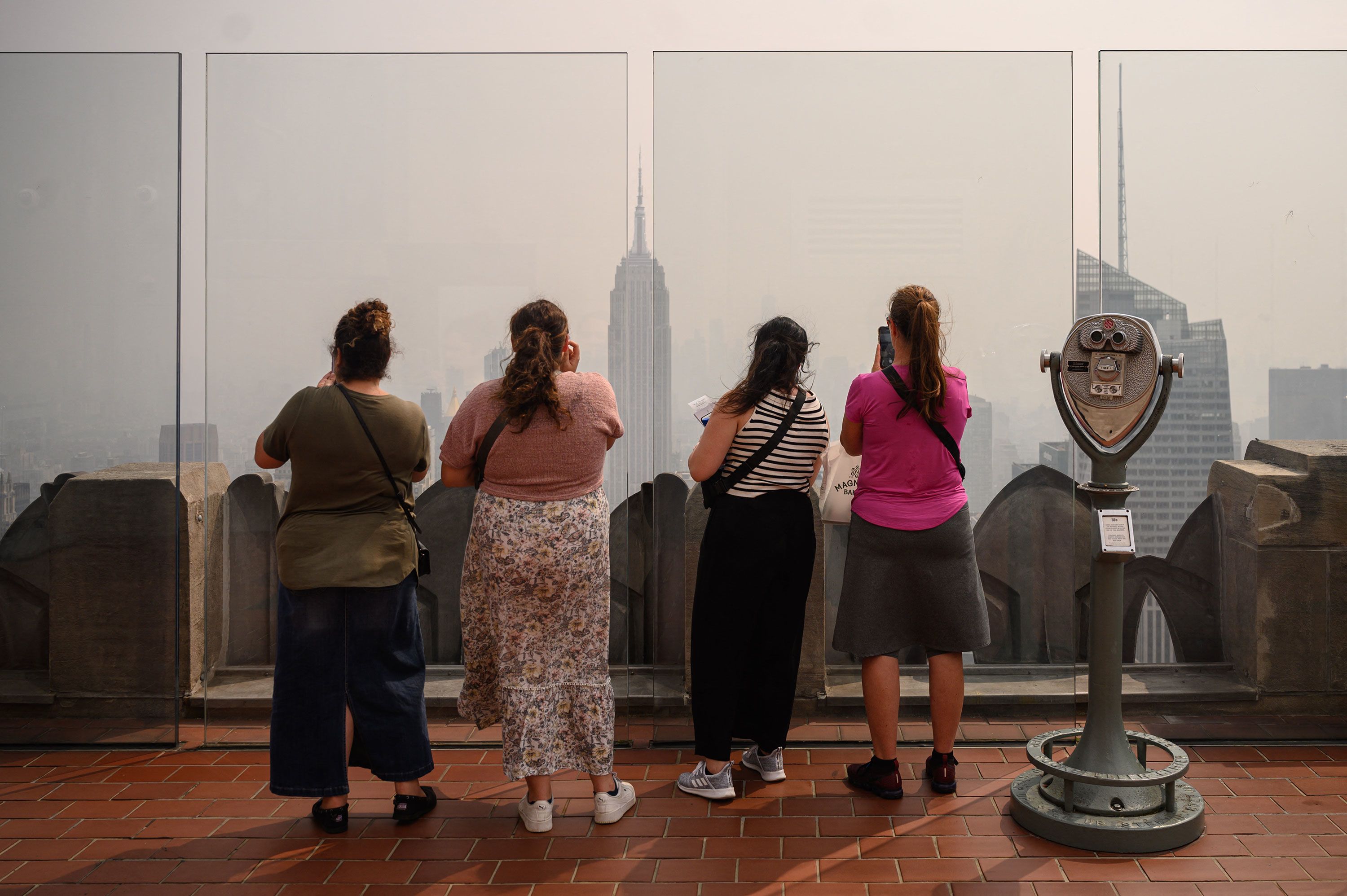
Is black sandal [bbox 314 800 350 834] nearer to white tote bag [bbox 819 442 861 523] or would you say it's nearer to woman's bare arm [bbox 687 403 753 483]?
woman's bare arm [bbox 687 403 753 483]

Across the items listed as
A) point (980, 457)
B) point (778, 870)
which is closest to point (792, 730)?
point (778, 870)

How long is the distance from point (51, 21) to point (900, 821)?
466cm

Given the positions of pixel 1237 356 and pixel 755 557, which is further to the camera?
pixel 1237 356

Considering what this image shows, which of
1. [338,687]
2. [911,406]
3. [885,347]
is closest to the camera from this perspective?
[338,687]

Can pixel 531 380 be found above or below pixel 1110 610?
above

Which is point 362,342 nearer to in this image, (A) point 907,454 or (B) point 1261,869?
(A) point 907,454

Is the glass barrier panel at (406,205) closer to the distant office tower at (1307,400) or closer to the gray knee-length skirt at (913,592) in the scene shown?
the gray knee-length skirt at (913,592)

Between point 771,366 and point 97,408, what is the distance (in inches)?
102

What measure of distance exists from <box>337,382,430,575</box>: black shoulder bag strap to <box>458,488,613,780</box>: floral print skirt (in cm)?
→ 13

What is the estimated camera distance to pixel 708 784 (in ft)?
11.4

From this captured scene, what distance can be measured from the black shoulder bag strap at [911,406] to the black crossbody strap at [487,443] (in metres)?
1.16

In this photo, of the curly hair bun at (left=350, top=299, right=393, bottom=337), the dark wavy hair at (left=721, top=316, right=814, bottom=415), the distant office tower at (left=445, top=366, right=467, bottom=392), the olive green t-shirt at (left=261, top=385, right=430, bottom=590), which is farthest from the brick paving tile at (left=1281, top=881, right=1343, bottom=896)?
the distant office tower at (left=445, top=366, right=467, bottom=392)

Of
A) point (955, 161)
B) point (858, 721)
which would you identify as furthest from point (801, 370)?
point (858, 721)

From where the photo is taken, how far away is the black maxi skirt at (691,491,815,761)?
3.37 m
